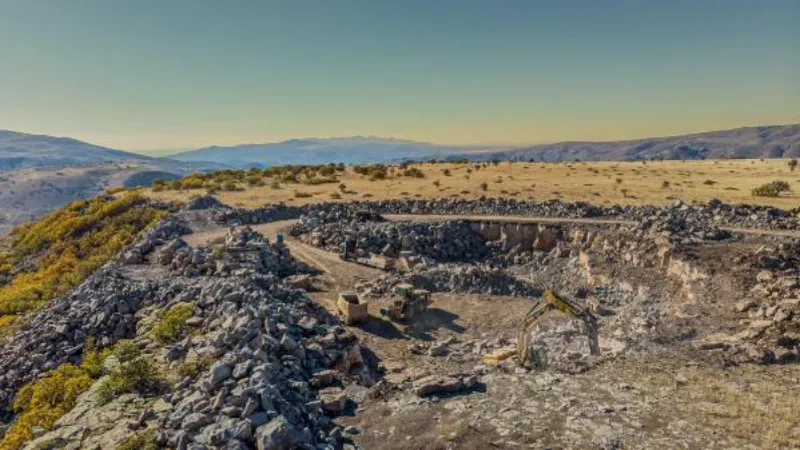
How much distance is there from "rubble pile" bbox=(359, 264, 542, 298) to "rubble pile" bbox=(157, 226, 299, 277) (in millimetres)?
4972

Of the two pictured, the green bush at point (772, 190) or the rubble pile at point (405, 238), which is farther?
the green bush at point (772, 190)

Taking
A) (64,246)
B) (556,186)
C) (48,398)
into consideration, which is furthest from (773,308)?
(64,246)

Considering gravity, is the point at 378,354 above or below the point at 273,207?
below

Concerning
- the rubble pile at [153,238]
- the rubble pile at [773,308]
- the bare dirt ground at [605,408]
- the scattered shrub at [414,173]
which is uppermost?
the scattered shrub at [414,173]

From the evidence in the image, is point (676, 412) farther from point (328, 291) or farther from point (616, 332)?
point (328, 291)

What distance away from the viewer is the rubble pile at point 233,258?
21516 millimetres

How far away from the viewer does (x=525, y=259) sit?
115ft

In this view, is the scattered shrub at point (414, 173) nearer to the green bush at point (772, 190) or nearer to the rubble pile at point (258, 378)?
the green bush at point (772, 190)

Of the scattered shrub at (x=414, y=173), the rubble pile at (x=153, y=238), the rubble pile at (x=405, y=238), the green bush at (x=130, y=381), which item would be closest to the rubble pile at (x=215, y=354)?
the green bush at (x=130, y=381)

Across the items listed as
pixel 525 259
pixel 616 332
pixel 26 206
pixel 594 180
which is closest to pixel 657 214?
pixel 525 259

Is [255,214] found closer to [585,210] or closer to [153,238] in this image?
[153,238]

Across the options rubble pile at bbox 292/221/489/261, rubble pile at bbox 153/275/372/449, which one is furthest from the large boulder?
rubble pile at bbox 292/221/489/261

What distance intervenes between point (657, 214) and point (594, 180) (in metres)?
22.5

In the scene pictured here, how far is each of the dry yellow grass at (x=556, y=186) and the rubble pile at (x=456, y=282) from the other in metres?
19.5
